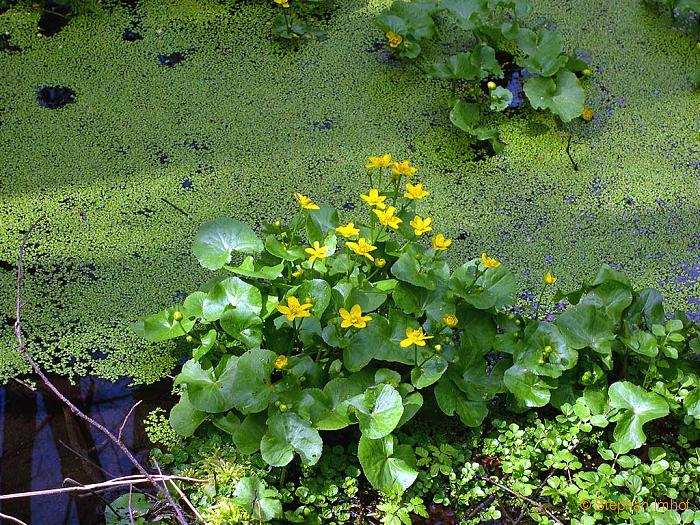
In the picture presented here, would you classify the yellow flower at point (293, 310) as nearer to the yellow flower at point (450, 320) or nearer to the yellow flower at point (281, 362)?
the yellow flower at point (281, 362)

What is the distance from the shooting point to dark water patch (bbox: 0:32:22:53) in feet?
8.79

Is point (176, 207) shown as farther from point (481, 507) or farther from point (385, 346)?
point (481, 507)

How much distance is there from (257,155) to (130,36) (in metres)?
0.75

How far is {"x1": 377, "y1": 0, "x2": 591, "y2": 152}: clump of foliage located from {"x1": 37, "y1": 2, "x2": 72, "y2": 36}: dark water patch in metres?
1.11

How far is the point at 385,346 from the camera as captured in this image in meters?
1.75

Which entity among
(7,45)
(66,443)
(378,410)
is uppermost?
(378,410)

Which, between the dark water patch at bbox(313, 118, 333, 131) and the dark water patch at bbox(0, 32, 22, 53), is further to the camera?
the dark water patch at bbox(0, 32, 22, 53)

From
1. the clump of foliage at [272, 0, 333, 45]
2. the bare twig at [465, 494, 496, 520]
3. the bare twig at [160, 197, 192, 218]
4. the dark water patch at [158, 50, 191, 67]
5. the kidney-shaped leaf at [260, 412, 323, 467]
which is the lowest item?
the bare twig at [160, 197, 192, 218]

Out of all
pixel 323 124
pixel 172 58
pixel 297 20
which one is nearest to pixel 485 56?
pixel 323 124

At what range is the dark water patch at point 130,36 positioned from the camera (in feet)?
9.00

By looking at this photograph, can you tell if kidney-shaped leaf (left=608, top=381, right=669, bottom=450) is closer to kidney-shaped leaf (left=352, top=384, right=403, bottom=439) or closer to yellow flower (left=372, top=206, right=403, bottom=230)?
kidney-shaped leaf (left=352, top=384, right=403, bottom=439)

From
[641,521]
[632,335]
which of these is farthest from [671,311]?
[641,521]

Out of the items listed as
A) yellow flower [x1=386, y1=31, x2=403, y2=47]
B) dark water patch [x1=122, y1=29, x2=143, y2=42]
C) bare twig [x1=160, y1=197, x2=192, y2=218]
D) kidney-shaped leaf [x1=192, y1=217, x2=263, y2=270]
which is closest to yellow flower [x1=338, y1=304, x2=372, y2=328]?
kidney-shaped leaf [x1=192, y1=217, x2=263, y2=270]

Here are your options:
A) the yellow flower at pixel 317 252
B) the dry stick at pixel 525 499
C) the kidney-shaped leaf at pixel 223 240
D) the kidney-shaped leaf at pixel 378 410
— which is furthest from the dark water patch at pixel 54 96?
the dry stick at pixel 525 499
